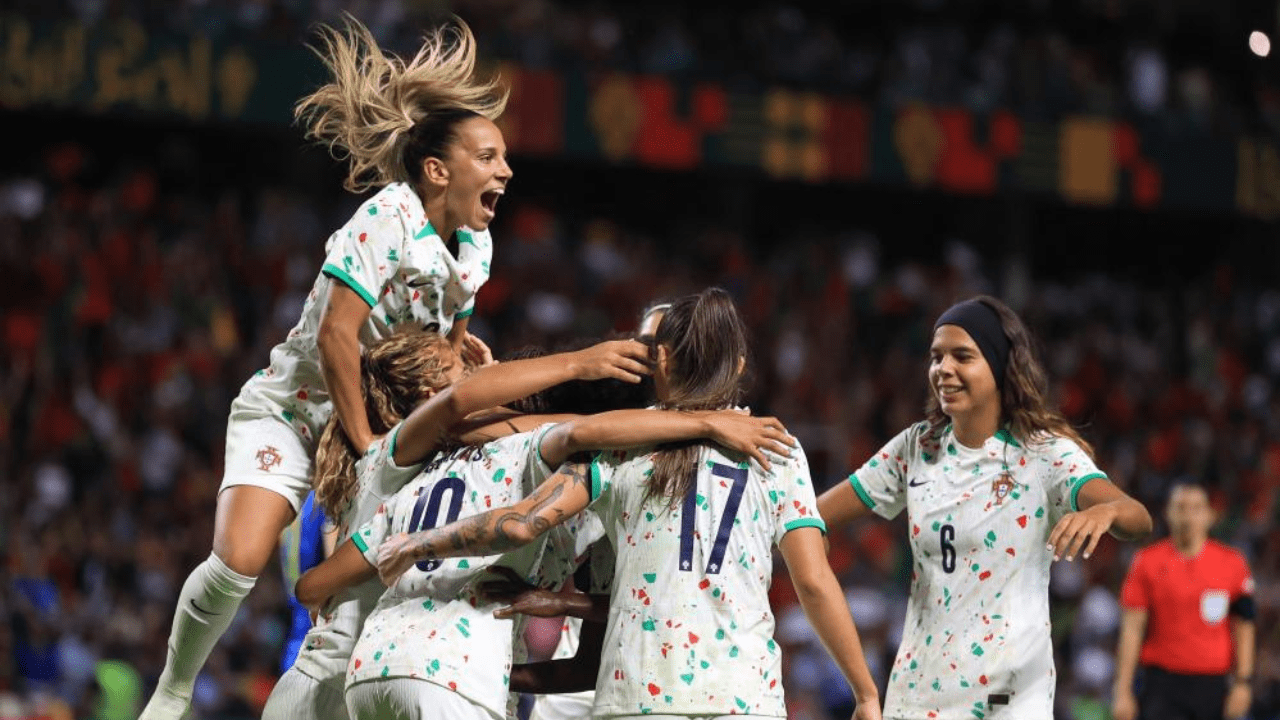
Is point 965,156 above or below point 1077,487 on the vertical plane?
above

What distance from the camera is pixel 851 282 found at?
17.7 metres

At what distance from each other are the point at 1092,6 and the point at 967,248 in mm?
3355

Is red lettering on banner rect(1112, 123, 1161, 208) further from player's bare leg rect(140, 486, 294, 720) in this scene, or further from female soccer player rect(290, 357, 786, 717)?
female soccer player rect(290, 357, 786, 717)

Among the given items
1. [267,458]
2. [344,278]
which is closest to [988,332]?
[344,278]

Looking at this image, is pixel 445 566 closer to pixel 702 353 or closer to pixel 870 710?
pixel 702 353

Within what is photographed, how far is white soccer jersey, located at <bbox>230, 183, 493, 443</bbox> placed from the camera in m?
4.92

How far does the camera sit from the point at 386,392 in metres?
4.72

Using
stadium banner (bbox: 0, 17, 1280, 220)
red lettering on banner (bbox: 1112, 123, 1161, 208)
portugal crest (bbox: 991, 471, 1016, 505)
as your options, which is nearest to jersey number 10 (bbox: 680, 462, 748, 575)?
portugal crest (bbox: 991, 471, 1016, 505)

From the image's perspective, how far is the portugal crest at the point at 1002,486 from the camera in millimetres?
4727

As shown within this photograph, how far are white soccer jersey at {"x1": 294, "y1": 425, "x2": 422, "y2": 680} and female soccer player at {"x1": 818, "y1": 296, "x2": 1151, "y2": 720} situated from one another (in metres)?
1.46

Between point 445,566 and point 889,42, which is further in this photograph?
point 889,42

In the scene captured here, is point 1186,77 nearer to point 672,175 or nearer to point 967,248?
point 967,248

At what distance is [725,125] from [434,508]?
12.9 m

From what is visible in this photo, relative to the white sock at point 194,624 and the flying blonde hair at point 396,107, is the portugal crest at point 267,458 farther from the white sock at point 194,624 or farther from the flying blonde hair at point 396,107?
the flying blonde hair at point 396,107
